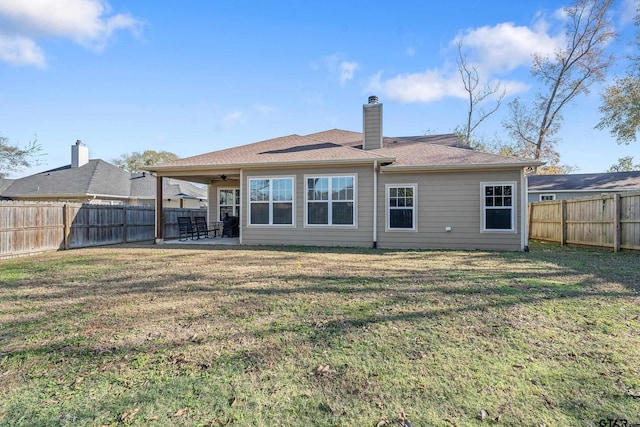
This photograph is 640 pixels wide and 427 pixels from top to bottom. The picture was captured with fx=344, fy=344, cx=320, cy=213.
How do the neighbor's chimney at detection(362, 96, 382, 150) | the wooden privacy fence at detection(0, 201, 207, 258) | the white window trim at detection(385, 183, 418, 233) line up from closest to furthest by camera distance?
the wooden privacy fence at detection(0, 201, 207, 258)
the white window trim at detection(385, 183, 418, 233)
the neighbor's chimney at detection(362, 96, 382, 150)

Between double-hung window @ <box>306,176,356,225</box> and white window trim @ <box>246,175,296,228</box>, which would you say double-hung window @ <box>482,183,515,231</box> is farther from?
white window trim @ <box>246,175,296,228</box>

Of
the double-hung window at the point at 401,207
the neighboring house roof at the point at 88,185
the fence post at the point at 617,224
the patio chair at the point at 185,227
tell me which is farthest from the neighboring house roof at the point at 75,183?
the fence post at the point at 617,224

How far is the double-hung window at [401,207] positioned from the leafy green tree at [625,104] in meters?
19.7

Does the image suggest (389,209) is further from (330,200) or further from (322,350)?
(322,350)

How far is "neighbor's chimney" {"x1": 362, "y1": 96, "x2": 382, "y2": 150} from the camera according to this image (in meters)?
11.9

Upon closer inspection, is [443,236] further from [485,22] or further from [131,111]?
[131,111]

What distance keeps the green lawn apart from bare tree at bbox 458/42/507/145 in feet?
76.1

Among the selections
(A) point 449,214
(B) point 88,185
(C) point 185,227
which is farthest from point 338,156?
(B) point 88,185

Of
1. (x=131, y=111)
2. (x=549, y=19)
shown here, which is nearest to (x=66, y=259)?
(x=131, y=111)

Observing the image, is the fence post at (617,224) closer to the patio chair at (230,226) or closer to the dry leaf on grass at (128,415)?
the dry leaf on grass at (128,415)

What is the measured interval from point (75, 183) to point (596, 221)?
25040mm

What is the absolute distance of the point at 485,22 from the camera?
58.2 ft

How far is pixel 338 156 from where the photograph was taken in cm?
1074

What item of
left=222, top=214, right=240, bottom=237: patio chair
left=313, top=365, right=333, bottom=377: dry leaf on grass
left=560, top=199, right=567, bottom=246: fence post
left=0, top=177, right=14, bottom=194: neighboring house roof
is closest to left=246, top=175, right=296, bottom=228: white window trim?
left=222, top=214, right=240, bottom=237: patio chair
